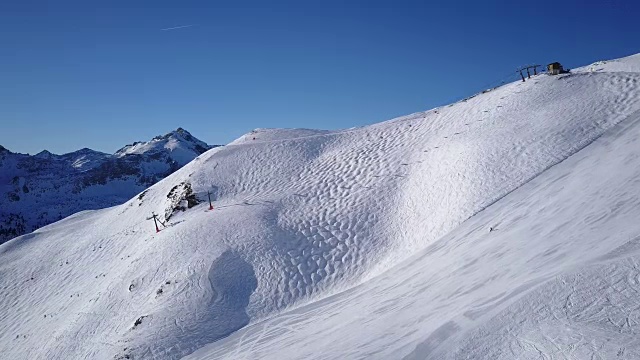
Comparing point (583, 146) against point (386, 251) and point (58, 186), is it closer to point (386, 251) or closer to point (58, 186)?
point (386, 251)

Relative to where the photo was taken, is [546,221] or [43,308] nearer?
[546,221]

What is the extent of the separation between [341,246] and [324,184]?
231 inches

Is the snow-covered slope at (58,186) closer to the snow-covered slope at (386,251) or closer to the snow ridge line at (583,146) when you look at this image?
the snow-covered slope at (386,251)

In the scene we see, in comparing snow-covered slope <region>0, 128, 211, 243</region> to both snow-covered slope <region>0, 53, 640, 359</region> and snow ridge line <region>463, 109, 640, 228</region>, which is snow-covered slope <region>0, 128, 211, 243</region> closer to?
snow-covered slope <region>0, 53, 640, 359</region>

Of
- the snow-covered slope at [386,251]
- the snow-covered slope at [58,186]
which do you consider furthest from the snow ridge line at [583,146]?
the snow-covered slope at [58,186]

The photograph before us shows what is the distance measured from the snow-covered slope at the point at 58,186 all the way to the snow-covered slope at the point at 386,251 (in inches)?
4208

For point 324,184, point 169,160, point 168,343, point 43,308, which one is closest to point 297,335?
point 168,343

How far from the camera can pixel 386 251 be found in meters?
16.5

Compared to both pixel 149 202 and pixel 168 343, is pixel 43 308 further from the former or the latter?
pixel 168 343

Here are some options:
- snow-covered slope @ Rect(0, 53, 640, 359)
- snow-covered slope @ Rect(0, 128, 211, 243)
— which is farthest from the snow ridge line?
snow-covered slope @ Rect(0, 128, 211, 243)

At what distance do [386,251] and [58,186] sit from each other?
181400 mm

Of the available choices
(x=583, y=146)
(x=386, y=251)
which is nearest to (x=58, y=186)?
(x=386, y=251)

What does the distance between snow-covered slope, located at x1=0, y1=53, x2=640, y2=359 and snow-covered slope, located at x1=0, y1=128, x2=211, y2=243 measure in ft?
351

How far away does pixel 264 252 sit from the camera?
704 inches
